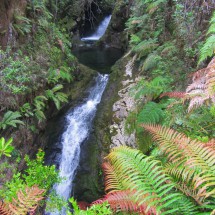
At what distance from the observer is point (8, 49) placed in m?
5.80

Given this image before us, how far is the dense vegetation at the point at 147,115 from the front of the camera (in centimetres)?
176

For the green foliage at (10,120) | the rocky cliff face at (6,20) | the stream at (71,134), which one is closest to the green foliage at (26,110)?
the green foliage at (10,120)

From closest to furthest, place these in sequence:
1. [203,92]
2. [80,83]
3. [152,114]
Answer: [203,92] < [152,114] < [80,83]

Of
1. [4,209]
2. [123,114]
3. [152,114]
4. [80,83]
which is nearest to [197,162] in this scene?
[4,209]

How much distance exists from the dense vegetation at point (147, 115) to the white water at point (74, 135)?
0.84 m

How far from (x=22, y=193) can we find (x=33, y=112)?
5.03m

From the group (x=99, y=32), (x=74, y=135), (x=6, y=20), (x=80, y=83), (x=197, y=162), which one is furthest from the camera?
(x=99, y=32)

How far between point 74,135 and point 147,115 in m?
3.09

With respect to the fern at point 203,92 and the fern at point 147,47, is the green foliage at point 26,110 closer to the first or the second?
the fern at point 147,47

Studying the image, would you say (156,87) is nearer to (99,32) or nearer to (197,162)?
(197,162)

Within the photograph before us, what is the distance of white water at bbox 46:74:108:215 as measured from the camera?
573 centimetres

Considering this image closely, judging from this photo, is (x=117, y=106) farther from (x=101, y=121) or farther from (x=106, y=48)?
(x=106, y=48)

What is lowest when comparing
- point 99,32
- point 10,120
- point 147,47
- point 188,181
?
point 10,120

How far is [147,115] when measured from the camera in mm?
4523
